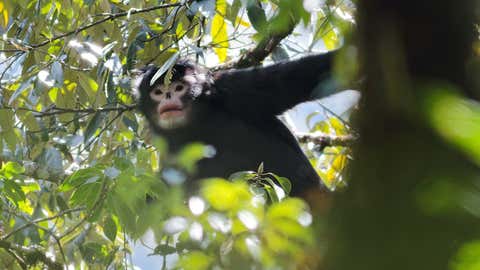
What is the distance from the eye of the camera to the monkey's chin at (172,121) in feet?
16.1

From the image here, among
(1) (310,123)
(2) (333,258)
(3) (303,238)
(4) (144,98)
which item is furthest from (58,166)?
(2) (333,258)

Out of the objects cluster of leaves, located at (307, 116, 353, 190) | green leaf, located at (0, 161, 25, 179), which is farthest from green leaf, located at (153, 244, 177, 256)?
cluster of leaves, located at (307, 116, 353, 190)

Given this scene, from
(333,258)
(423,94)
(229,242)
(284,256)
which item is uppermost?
(423,94)

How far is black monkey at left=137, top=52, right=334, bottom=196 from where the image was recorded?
4508 mm

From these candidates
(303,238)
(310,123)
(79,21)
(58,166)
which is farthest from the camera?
(310,123)

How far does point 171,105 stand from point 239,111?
19.4 inches

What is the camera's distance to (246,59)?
510 cm

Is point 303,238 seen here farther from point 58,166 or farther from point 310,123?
point 310,123

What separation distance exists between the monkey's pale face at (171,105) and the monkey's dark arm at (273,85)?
0.26m

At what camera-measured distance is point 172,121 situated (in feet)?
16.3

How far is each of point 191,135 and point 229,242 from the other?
11.6 ft

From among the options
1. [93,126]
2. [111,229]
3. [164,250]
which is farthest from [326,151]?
[164,250]

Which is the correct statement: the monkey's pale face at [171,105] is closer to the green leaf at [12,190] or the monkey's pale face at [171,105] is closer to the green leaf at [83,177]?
the green leaf at [12,190]

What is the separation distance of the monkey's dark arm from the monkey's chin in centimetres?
31
